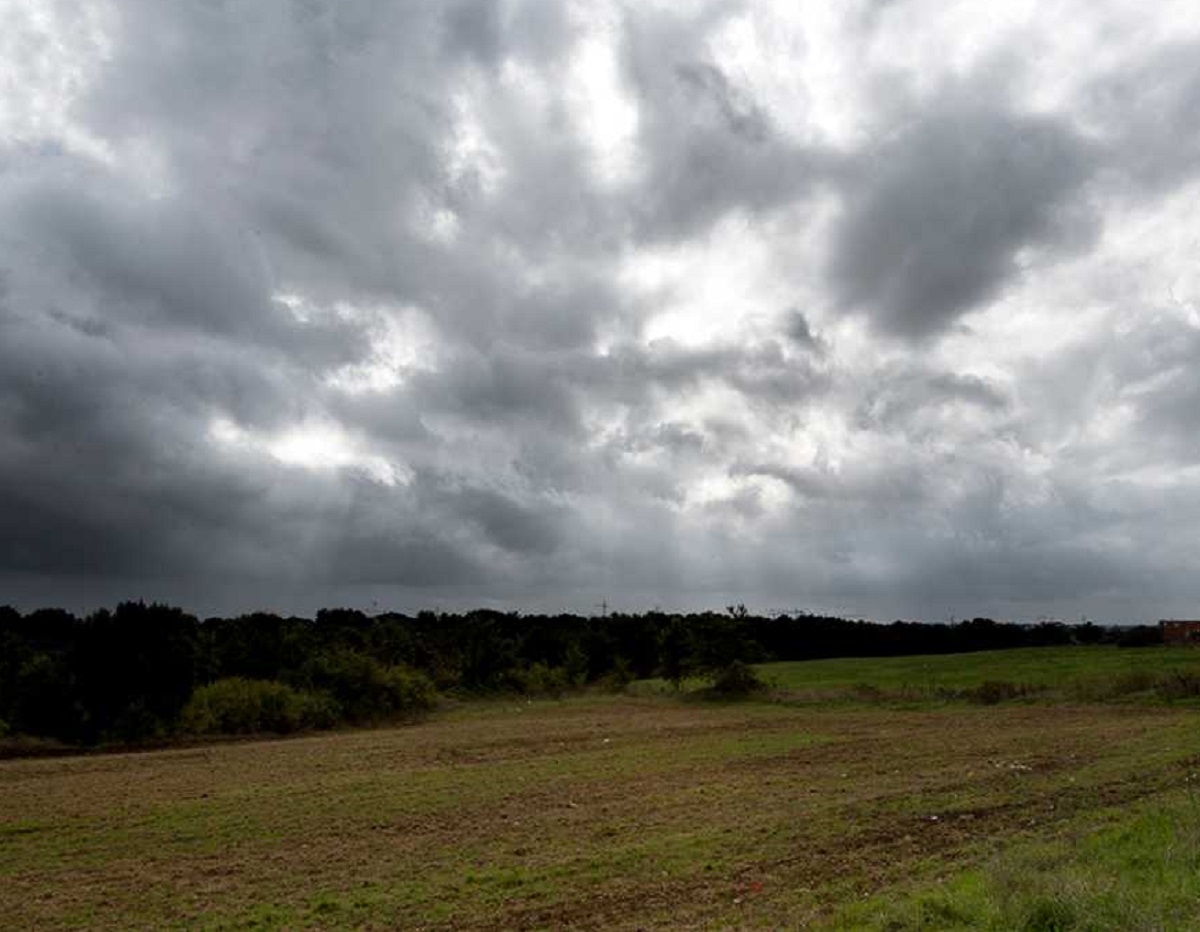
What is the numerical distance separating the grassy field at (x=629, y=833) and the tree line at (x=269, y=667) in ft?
33.3

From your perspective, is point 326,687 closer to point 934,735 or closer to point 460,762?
point 460,762

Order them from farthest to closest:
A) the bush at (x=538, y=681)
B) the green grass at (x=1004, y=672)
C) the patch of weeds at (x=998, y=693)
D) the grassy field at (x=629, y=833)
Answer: the bush at (x=538, y=681) < the green grass at (x=1004, y=672) < the patch of weeds at (x=998, y=693) < the grassy field at (x=629, y=833)

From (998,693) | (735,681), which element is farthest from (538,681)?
(998,693)

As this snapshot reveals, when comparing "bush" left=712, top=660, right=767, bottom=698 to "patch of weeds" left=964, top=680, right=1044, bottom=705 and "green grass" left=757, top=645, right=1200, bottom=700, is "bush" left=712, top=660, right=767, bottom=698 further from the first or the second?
"patch of weeds" left=964, top=680, right=1044, bottom=705

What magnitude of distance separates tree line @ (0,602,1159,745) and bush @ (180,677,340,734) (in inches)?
2.8

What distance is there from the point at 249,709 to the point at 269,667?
45.3ft

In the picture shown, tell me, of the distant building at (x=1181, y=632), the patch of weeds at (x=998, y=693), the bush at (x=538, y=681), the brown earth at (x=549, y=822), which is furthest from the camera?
the distant building at (x=1181, y=632)

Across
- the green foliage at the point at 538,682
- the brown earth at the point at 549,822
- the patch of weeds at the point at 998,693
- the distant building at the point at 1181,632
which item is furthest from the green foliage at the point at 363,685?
the distant building at the point at 1181,632

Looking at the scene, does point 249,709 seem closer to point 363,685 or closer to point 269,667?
point 363,685

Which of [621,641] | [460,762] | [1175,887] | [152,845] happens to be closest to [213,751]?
[460,762]

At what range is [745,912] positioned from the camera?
1251 cm

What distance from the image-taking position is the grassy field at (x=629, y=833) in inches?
494

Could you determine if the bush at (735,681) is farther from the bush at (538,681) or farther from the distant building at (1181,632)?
the distant building at (1181,632)

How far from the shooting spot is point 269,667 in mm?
62312
